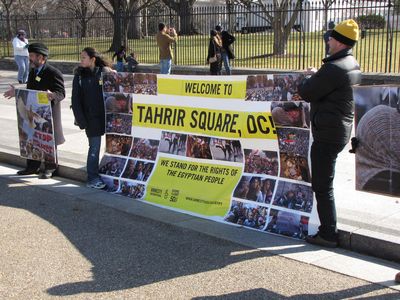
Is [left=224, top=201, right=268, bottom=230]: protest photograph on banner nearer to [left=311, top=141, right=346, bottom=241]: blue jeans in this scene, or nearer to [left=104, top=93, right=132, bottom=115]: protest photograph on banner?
[left=311, top=141, right=346, bottom=241]: blue jeans

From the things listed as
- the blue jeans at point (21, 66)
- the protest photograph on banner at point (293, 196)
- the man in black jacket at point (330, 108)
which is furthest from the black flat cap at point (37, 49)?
the blue jeans at point (21, 66)

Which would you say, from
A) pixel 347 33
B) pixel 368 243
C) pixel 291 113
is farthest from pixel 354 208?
pixel 347 33

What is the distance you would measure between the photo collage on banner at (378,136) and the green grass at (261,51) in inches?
427

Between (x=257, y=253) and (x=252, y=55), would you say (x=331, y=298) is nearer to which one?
(x=257, y=253)

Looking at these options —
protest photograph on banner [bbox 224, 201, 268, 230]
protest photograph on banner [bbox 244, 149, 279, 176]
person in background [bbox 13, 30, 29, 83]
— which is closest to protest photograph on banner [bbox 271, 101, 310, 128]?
protest photograph on banner [bbox 244, 149, 279, 176]

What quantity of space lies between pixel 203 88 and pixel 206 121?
0.36m

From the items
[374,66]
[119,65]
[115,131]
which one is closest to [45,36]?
[119,65]

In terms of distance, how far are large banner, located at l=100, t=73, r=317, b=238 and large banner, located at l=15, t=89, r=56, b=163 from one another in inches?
33.8

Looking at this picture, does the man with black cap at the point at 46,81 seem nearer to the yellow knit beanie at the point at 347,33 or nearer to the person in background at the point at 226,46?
the yellow knit beanie at the point at 347,33

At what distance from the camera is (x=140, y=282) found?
4.27m

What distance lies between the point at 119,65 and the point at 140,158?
1232cm

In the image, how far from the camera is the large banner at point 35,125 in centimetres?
750

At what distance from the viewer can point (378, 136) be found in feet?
15.4

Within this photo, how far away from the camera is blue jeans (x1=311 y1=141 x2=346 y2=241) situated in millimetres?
4766
